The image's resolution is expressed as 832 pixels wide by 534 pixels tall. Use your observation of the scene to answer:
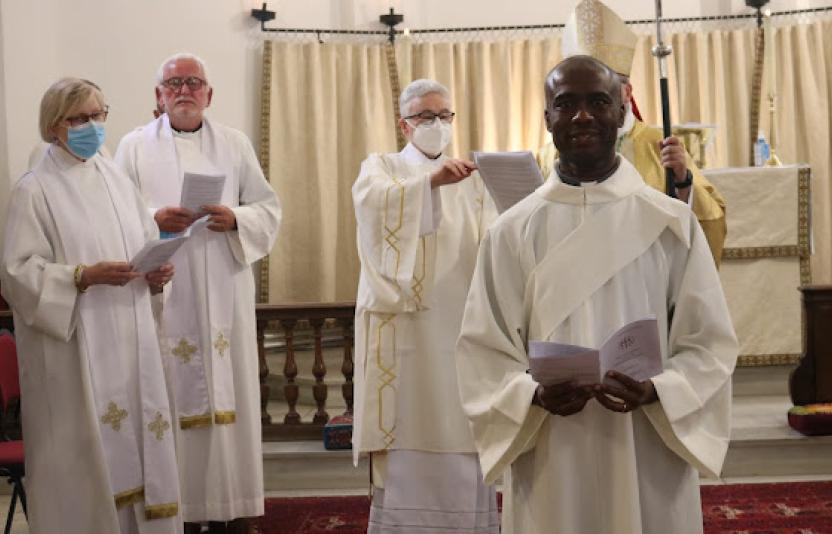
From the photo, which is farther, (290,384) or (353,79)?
(353,79)

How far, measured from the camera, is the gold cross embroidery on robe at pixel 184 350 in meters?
5.08

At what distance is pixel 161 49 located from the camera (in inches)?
354

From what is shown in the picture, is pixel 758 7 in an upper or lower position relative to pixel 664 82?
upper

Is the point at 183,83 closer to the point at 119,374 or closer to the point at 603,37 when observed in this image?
the point at 119,374

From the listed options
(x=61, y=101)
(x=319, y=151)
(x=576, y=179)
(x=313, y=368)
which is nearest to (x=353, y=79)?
(x=319, y=151)

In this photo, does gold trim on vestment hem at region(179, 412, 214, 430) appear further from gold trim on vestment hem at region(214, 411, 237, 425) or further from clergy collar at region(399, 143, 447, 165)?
clergy collar at region(399, 143, 447, 165)

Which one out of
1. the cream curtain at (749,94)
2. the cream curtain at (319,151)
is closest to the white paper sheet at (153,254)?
the cream curtain at (319,151)

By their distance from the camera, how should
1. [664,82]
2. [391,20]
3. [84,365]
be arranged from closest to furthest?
[664,82] < [84,365] < [391,20]

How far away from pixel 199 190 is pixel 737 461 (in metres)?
3.46

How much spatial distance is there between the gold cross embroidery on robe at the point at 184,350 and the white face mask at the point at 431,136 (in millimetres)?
1354

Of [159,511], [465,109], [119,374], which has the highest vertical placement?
[465,109]

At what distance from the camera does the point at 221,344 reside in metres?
5.11

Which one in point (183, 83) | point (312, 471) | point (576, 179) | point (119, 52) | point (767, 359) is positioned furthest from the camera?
point (119, 52)

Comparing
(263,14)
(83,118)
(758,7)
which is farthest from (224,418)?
(758,7)
